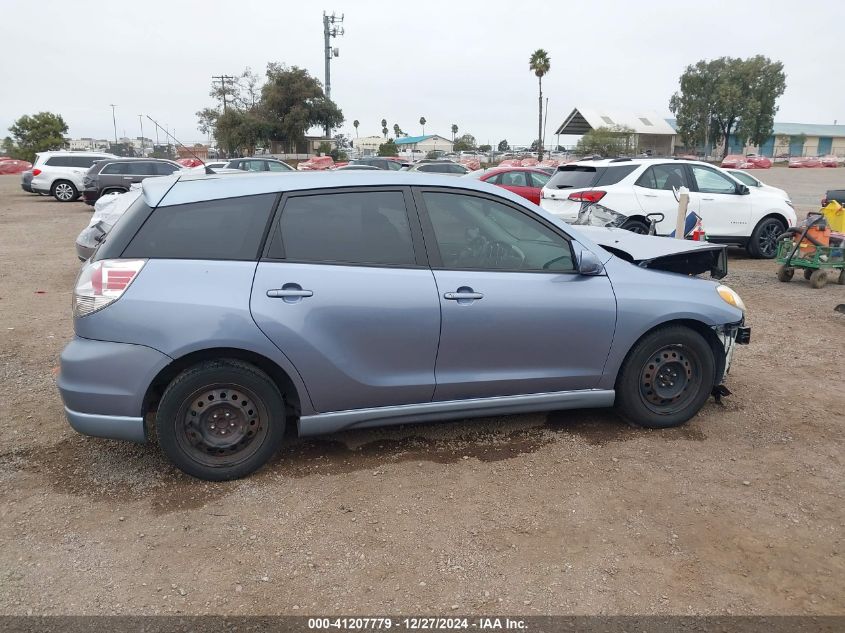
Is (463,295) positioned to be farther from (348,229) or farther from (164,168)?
(164,168)

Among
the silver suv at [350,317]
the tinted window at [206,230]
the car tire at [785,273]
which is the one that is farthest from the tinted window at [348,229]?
the car tire at [785,273]

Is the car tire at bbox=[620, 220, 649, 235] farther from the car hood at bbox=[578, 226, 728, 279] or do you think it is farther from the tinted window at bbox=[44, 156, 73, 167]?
the tinted window at bbox=[44, 156, 73, 167]

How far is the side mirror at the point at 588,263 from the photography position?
3.90m

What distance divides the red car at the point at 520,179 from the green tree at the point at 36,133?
5300 centimetres

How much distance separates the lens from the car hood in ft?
14.5

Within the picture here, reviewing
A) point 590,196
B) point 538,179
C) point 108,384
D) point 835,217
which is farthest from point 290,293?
point 538,179

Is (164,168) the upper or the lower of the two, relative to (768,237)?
upper

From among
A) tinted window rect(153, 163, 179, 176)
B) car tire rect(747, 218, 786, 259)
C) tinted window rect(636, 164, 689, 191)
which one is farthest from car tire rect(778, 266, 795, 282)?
tinted window rect(153, 163, 179, 176)

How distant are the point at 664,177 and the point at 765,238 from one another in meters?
2.26

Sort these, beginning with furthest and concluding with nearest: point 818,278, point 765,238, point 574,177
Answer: point 765,238
point 574,177
point 818,278

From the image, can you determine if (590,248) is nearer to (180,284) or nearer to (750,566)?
(750,566)

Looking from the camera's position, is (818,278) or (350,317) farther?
(818,278)

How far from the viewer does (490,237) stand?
394 centimetres

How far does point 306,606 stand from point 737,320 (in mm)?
3298
